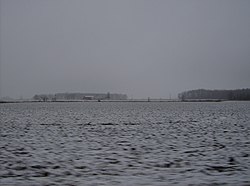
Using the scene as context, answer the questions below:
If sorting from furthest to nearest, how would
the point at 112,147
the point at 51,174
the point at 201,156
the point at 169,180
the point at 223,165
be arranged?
the point at 112,147
the point at 201,156
the point at 223,165
the point at 51,174
the point at 169,180

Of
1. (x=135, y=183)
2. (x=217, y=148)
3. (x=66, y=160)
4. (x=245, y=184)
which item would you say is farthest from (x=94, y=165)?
(x=217, y=148)

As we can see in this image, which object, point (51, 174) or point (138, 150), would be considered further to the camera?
point (138, 150)

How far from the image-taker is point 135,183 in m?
9.23

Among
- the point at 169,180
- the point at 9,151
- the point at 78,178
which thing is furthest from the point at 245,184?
the point at 9,151

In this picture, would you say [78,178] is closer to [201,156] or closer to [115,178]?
[115,178]

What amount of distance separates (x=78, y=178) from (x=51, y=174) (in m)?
1.12

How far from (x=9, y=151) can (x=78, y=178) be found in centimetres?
678

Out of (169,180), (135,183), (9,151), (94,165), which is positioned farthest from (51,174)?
(9,151)

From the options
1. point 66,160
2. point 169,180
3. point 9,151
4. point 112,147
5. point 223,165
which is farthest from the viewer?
point 112,147

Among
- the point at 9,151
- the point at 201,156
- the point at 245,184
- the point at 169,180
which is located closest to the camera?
the point at 245,184

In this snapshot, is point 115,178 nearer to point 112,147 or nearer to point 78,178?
point 78,178

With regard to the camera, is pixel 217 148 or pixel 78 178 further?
pixel 217 148

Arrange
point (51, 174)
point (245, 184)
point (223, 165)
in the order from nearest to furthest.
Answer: point (245, 184), point (51, 174), point (223, 165)

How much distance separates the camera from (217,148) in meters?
16.3
